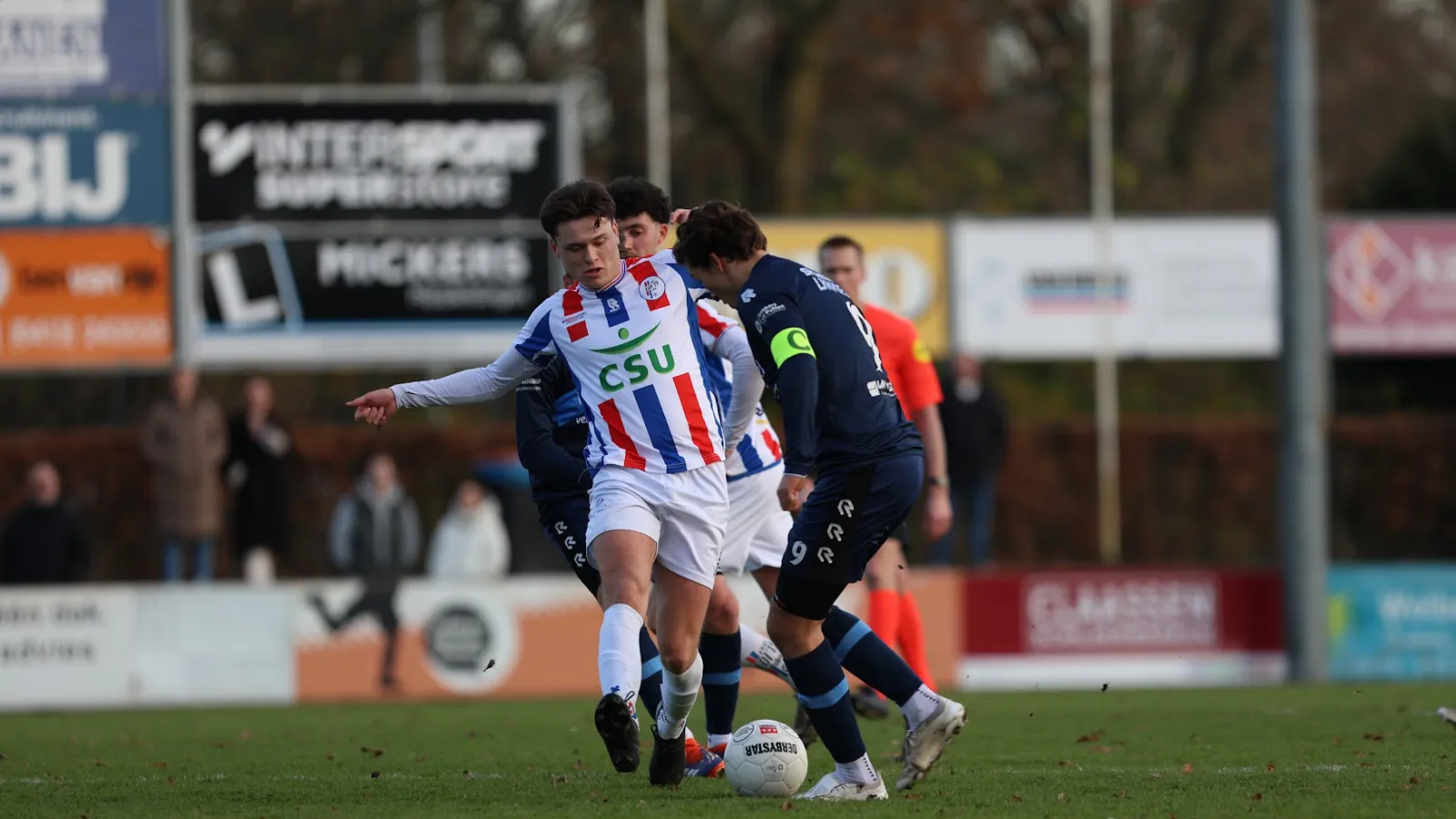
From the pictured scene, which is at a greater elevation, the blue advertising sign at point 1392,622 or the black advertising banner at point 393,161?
the black advertising banner at point 393,161

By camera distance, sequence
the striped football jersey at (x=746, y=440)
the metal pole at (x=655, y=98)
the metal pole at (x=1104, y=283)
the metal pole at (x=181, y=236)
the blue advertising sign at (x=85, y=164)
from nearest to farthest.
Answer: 1. the striped football jersey at (x=746, y=440)
2. the metal pole at (x=181, y=236)
3. the blue advertising sign at (x=85, y=164)
4. the metal pole at (x=655, y=98)
5. the metal pole at (x=1104, y=283)

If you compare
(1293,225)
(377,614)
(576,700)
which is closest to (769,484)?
(576,700)

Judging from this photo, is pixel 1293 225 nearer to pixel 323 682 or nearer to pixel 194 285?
pixel 323 682

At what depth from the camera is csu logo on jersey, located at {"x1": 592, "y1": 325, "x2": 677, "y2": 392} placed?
807cm

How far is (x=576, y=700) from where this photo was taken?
1502 cm

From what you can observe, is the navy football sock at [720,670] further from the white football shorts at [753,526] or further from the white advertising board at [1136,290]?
the white advertising board at [1136,290]

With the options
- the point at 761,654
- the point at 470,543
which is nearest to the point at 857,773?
the point at 761,654

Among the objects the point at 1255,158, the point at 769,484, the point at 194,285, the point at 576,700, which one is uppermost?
the point at 1255,158

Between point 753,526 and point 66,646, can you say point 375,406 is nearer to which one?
point 753,526

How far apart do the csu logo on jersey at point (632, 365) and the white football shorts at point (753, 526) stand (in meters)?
1.15

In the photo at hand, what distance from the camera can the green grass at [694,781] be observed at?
768cm

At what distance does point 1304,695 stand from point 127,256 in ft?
37.0

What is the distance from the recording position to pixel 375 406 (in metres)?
8.12

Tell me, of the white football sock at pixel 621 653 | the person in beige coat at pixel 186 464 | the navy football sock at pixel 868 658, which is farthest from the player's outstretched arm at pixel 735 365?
the person in beige coat at pixel 186 464
